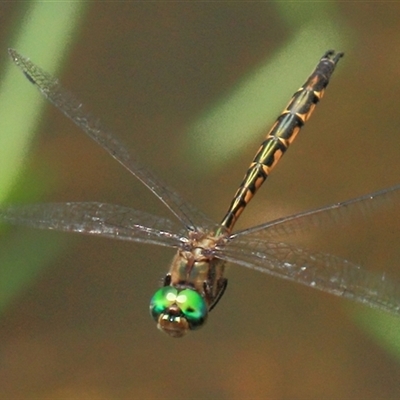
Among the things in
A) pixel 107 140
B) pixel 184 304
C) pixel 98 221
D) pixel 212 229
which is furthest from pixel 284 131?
pixel 184 304

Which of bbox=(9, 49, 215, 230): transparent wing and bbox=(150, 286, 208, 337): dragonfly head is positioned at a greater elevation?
bbox=(9, 49, 215, 230): transparent wing

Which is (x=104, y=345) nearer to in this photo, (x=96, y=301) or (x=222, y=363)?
(x=96, y=301)

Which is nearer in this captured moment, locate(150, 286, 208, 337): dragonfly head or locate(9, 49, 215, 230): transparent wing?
locate(150, 286, 208, 337): dragonfly head

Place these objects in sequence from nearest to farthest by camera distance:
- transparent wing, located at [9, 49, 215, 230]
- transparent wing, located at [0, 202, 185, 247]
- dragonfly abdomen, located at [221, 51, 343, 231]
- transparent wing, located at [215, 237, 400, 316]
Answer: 1. transparent wing, located at [215, 237, 400, 316]
2. transparent wing, located at [0, 202, 185, 247]
3. transparent wing, located at [9, 49, 215, 230]
4. dragonfly abdomen, located at [221, 51, 343, 231]

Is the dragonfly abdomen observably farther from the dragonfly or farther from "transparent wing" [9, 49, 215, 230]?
"transparent wing" [9, 49, 215, 230]

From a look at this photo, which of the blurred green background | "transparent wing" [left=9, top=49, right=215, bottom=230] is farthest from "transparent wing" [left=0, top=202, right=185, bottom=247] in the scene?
the blurred green background

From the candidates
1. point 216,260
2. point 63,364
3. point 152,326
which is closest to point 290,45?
point 216,260
